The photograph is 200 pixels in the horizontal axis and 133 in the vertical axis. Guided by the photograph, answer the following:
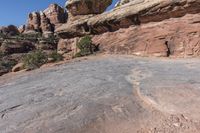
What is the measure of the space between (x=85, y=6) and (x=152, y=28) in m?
16.0

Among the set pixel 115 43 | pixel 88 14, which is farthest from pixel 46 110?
pixel 88 14

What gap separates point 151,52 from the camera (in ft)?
76.9

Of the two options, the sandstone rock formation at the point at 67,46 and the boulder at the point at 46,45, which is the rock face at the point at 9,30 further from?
the sandstone rock formation at the point at 67,46

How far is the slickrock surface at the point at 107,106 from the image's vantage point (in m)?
7.74

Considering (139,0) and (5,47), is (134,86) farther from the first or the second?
(5,47)

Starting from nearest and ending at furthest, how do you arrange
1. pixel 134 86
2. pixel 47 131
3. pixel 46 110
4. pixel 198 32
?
pixel 47 131 < pixel 46 110 < pixel 134 86 < pixel 198 32

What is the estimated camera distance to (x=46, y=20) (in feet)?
272

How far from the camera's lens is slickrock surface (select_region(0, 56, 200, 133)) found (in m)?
7.74

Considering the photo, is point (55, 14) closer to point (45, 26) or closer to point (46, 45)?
point (45, 26)

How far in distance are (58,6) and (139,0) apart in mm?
60100

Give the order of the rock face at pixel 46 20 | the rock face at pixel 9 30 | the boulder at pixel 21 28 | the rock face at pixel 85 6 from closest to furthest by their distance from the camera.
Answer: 1. the rock face at pixel 85 6
2. the rock face at pixel 9 30
3. the rock face at pixel 46 20
4. the boulder at pixel 21 28

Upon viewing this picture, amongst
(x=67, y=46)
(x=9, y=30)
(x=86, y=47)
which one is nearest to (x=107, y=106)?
(x=86, y=47)

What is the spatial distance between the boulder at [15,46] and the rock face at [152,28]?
33529 mm

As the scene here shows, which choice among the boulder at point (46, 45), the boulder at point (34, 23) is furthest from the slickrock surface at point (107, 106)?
the boulder at point (34, 23)
